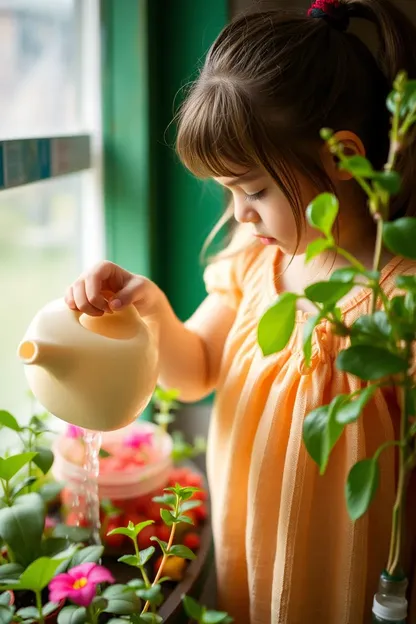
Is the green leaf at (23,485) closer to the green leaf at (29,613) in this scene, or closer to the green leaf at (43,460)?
the green leaf at (43,460)

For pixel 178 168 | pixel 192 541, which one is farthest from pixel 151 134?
pixel 192 541

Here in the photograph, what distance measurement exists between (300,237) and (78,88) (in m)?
0.55

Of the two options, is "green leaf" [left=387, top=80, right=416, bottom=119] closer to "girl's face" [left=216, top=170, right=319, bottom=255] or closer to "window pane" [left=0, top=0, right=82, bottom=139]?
"girl's face" [left=216, top=170, right=319, bottom=255]

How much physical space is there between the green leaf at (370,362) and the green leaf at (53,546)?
1.34 ft

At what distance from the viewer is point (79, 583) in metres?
0.67

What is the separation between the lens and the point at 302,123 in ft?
2.57

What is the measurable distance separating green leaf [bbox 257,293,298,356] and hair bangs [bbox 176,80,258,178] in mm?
246

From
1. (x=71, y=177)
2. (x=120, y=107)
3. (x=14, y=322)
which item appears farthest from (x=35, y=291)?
(x=120, y=107)

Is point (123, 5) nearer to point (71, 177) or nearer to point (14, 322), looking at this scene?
point (71, 177)

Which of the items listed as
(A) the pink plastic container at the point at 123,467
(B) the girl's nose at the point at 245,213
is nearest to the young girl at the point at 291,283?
(B) the girl's nose at the point at 245,213

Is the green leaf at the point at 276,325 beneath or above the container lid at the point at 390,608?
above

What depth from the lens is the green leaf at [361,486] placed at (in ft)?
1.86

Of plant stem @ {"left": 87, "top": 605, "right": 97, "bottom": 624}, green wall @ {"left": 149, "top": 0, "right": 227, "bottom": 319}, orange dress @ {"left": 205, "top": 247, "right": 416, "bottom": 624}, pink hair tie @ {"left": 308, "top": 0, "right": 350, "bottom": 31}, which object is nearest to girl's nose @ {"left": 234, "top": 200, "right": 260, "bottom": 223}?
orange dress @ {"left": 205, "top": 247, "right": 416, "bottom": 624}

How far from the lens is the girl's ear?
2.60 ft
